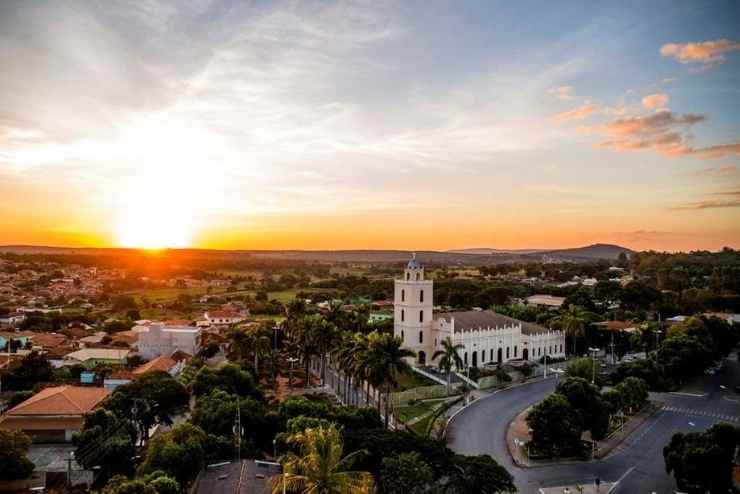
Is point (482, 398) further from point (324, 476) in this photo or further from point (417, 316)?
point (324, 476)

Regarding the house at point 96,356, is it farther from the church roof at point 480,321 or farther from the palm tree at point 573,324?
the palm tree at point 573,324

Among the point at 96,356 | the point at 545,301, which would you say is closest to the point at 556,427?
the point at 96,356

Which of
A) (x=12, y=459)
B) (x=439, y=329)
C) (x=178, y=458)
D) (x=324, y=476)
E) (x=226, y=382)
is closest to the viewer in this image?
(x=324, y=476)

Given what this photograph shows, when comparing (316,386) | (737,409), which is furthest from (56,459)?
(737,409)

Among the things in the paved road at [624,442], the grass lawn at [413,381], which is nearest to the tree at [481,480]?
the paved road at [624,442]

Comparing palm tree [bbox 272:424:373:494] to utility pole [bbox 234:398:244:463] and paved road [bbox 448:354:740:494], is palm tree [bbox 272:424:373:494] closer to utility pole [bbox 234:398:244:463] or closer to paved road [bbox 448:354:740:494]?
utility pole [bbox 234:398:244:463]

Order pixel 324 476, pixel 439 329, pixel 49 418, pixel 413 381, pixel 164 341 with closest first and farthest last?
pixel 324 476
pixel 49 418
pixel 413 381
pixel 439 329
pixel 164 341

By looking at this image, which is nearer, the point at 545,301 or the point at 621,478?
the point at 621,478

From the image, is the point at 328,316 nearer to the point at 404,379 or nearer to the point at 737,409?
the point at 404,379
